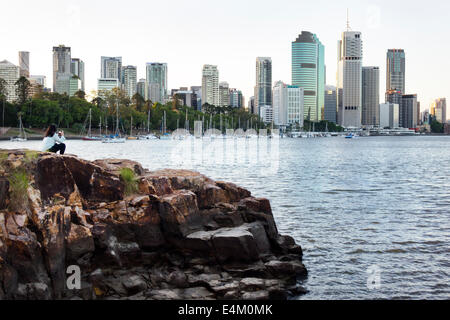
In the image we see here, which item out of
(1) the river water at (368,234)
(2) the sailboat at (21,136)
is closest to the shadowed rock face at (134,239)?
(1) the river water at (368,234)

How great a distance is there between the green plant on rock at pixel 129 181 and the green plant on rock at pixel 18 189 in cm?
388

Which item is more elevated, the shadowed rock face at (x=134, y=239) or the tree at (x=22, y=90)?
the tree at (x=22, y=90)

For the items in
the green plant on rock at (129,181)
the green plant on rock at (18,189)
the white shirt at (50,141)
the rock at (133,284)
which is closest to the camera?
the rock at (133,284)

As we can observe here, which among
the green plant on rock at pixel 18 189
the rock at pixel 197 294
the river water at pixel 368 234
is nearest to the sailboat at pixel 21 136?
the river water at pixel 368 234

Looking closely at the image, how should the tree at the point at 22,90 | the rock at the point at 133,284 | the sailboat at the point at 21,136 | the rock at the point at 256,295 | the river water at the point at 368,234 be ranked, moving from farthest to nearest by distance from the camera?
the tree at the point at 22,90 → the sailboat at the point at 21,136 → the river water at the point at 368,234 → the rock at the point at 133,284 → the rock at the point at 256,295

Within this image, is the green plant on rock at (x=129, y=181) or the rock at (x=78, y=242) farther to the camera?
the green plant on rock at (x=129, y=181)

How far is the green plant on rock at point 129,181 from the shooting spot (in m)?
19.6

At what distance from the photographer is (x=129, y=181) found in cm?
1981

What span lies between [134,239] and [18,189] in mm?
4237

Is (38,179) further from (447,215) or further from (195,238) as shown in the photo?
(447,215)

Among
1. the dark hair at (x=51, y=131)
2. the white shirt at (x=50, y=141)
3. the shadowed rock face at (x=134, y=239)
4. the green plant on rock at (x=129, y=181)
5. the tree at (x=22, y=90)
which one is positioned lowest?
the shadowed rock face at (x=134, y=239)

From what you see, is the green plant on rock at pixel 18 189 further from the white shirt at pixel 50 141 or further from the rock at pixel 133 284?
the rock at pixel 133 284

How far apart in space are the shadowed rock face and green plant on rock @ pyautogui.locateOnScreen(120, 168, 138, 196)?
0.60 ft

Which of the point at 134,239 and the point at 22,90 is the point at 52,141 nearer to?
the point at 134,239
